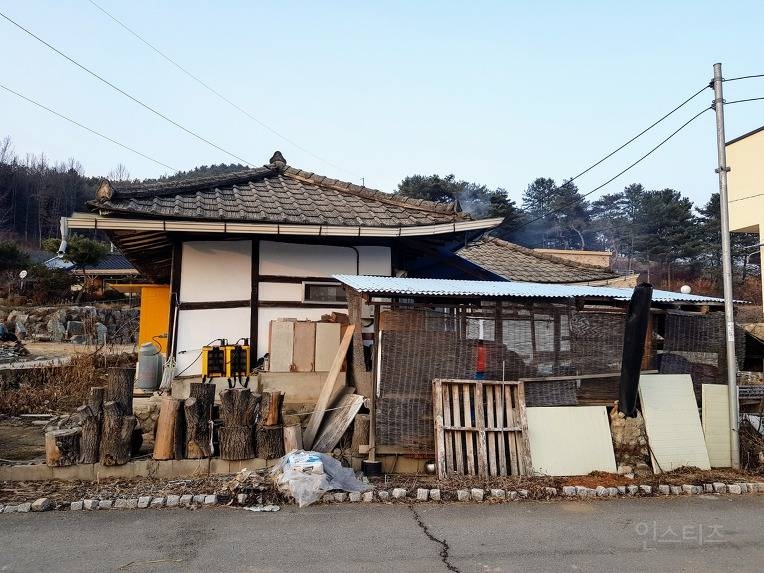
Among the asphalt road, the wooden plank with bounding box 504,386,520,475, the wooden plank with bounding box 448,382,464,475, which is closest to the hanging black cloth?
the asphalt road

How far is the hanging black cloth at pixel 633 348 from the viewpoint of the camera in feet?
22.3

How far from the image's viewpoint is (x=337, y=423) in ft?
23.6

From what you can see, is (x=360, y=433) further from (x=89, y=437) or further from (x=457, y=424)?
(x=89, y=437)

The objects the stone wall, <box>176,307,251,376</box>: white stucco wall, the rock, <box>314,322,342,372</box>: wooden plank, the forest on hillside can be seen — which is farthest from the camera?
the forest on hillside

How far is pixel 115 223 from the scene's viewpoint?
26.4 ft

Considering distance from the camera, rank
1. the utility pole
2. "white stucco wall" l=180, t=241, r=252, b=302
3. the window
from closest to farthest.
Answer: the utility pole, "white stucco wall" l=180, t=241, r=252, b=302, the window

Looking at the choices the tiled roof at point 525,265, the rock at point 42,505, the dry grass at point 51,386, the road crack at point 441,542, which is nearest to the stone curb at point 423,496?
the rock at point 42,505

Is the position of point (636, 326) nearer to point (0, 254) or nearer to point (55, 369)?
point (55, 369)

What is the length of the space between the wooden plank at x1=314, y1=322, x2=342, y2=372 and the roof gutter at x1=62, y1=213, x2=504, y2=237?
5.22 ft

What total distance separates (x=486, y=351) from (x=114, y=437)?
4812mm

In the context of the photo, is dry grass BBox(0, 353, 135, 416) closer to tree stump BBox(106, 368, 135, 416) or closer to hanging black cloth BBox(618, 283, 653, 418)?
tree stump BBox(106, 368, 135, 416)

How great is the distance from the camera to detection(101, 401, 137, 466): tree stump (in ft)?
20.9

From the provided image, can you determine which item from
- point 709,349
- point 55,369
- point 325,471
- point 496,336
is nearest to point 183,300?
point 325,471

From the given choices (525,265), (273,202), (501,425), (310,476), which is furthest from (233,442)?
(525,265)
